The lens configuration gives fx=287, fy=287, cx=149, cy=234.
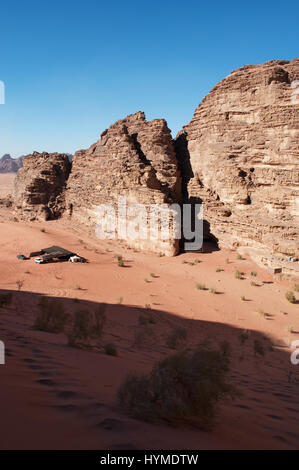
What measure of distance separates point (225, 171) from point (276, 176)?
346 centimetres

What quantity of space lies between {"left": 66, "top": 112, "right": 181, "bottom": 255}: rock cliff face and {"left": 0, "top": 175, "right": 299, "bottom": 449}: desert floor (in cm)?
387

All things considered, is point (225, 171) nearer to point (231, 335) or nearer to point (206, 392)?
point (231, 335)

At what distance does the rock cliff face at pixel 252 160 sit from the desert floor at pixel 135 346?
7.08ft

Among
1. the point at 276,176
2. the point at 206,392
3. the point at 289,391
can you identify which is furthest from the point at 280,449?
the point at 276,176

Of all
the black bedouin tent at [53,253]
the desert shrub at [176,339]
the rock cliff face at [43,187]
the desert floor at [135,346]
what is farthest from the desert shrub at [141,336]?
the rock cliff face at [43,187]

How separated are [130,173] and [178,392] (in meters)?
18.5

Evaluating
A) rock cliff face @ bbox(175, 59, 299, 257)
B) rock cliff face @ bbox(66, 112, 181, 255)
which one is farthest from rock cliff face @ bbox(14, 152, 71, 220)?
rock cliff face @ bbox(175, 59, 299, 257)

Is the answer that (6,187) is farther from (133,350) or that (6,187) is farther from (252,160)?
(133,350)

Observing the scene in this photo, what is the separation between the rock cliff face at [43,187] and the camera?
Answer: 2741cm

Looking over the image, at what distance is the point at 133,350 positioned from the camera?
5.70m

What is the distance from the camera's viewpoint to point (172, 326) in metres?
8.20

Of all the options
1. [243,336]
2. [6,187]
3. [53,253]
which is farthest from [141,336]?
[6,187]

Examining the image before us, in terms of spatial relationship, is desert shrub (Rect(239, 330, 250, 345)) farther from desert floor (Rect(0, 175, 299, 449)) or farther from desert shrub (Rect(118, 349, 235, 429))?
desert shrub (Rect(118, 349, 235, 429))

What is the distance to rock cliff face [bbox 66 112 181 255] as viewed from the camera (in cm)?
1880
